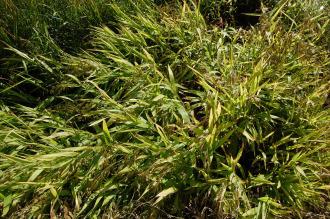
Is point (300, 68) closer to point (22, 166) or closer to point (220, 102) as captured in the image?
A: point (220, 102)

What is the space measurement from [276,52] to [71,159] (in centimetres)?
125

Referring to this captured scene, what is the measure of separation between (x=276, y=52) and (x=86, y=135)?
45.1 inches

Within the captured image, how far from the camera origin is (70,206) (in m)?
2.15

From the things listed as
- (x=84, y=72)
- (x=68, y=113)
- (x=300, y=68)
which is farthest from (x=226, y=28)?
(x=68, y=113)

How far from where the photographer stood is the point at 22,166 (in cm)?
209

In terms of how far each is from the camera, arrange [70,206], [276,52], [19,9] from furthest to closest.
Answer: [19,9]
[276,52]
[70,206]

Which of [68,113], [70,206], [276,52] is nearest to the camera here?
[70,206]

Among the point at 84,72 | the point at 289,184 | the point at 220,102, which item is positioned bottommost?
the point at 289,184

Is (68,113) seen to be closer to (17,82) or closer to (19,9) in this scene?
(17,82)

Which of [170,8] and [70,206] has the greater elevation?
[170,8]

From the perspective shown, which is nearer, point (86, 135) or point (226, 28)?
point (86, 135)

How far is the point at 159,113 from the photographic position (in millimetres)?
2268

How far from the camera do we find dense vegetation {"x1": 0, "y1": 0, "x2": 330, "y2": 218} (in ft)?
6.60

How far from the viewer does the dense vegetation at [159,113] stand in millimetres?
2012
